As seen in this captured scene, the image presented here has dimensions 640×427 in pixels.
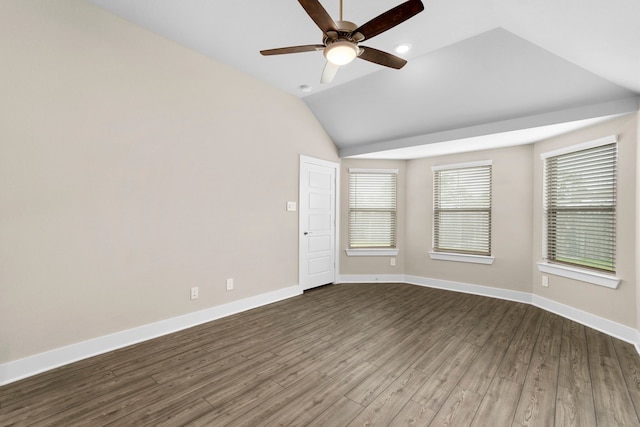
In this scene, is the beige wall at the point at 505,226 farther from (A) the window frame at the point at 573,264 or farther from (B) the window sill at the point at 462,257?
(A) the window frame at the point at 573,264

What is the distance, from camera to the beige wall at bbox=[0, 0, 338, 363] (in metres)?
2.19

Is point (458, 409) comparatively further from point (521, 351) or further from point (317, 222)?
point (317, 222)

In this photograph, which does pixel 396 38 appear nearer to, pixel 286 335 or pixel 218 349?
pixel 286 335

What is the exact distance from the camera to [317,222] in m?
4.76

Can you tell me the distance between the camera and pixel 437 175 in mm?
5008

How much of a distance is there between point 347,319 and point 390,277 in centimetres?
206

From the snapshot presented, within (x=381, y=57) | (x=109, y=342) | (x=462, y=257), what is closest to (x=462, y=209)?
(x=462, y=257)

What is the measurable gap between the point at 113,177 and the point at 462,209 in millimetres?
4719

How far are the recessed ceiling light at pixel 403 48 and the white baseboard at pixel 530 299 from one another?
357 centimetres

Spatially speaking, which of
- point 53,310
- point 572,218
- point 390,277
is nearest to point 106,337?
point 53,310

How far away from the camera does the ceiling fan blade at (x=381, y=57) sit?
1.98 m

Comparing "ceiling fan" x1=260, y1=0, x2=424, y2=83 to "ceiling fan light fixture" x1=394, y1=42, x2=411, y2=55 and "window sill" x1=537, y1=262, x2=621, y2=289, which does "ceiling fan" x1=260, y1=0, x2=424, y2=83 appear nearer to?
"ceiling fan light fixture" x1=394, y1=42, x2=411, y2=55

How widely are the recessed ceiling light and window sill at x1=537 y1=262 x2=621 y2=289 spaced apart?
10.6 ft

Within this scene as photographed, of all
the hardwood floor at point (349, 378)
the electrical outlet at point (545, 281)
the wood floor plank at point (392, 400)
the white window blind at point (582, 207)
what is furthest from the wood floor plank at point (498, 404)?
the electrical outlet at point (545, 281)
